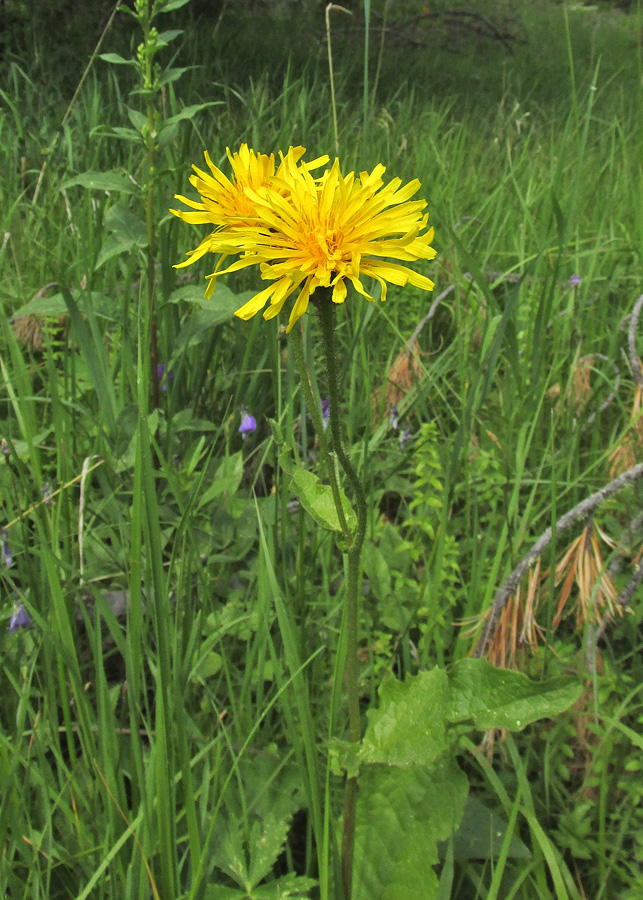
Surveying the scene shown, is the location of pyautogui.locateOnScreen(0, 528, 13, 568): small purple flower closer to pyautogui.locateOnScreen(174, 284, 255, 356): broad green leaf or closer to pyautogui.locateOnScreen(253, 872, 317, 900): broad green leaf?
pyautogui.locateOnScreen(174, 284, 255, 356): broad green leaf

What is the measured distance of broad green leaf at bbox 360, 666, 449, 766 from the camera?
30.5 inches


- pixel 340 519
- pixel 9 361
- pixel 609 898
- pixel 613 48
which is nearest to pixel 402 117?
pixel 9 361

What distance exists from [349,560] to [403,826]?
409 millimetres

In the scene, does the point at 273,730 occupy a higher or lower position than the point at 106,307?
lower

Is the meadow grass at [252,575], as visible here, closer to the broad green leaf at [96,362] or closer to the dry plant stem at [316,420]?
the broad green leaf at [96,362]

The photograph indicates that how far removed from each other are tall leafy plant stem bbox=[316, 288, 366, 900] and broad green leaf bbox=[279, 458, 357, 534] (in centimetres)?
2

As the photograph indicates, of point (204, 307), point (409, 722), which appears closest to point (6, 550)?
point (204, 307)

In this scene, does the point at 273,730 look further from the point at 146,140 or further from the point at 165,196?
the point at 165,196

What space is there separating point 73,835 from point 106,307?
3.22 ft

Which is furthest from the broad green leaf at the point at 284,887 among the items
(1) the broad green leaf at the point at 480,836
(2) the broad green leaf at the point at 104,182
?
(2) the broad green leaf at the point at 104,182

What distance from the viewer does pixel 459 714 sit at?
799 mm

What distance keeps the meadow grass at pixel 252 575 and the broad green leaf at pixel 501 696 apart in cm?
8

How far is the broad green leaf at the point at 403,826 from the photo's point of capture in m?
0.87

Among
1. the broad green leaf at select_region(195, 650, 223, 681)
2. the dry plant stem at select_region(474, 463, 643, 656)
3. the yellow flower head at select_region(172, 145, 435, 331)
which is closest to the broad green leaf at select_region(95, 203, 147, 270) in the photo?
the yellow flower head at select_region(172, 145, 435, 331)
